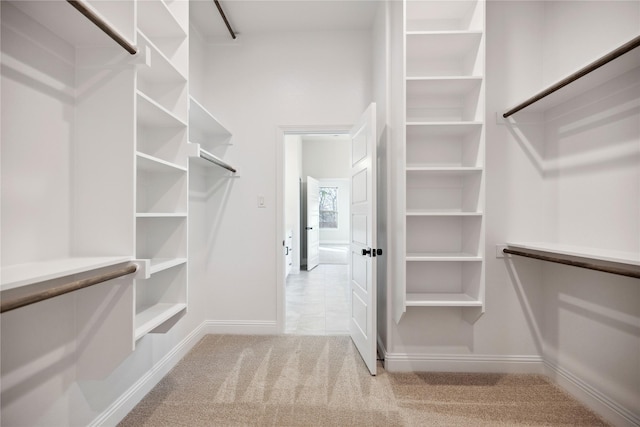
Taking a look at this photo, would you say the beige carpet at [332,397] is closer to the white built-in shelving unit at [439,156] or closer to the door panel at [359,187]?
the white built-in shelving unit at [439,156]

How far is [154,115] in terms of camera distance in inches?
64.2

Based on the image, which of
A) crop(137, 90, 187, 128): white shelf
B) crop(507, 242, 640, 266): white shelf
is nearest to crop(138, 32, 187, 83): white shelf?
crop(137, 90, 187, 128): white shelf

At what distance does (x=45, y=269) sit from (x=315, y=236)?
6021 mm

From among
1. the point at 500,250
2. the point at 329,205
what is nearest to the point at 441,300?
the point at 500,250

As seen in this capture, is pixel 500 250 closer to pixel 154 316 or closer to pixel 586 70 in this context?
pixel 586 70

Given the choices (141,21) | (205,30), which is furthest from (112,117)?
(205,30)

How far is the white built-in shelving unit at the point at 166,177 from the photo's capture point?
176 cm

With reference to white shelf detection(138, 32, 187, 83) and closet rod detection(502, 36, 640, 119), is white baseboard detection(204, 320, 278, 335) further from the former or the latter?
closet rod detection(502, 36, 640, 119)

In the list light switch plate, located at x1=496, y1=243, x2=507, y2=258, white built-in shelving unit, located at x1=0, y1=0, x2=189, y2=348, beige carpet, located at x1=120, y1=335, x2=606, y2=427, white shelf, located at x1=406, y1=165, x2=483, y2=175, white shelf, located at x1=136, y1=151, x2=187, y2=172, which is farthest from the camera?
light switch plate, located at x1=496, y1=243, x2=507, y2=258

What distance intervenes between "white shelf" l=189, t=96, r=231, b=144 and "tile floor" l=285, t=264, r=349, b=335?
6.73ft

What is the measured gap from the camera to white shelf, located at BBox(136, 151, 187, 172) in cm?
146

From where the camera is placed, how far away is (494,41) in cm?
231

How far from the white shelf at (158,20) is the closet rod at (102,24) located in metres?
0.47

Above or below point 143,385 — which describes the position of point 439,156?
above
